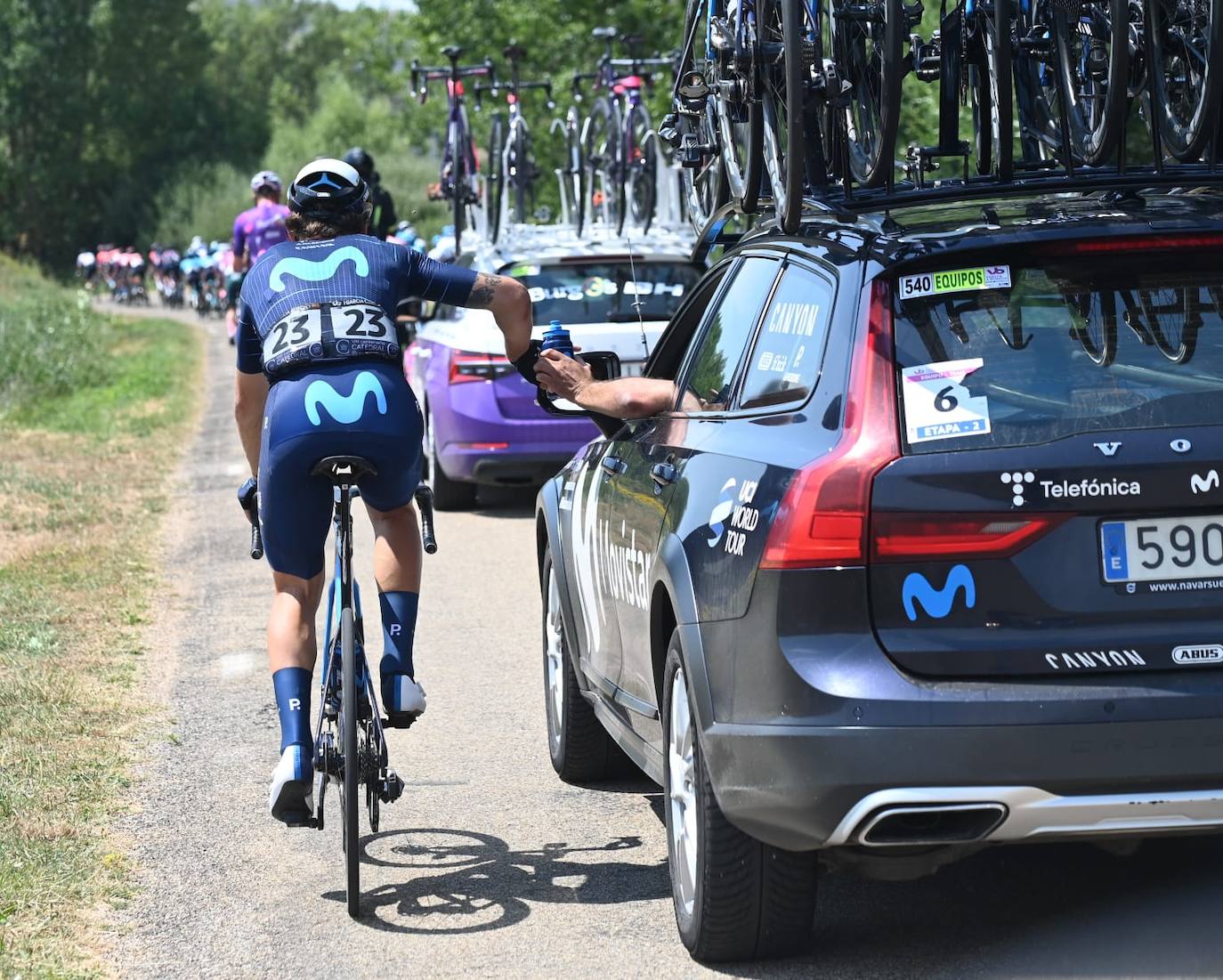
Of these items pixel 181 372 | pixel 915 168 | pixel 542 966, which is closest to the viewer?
pixel 542 966

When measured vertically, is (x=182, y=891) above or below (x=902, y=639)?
below

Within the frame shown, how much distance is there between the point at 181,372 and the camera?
31344 mm

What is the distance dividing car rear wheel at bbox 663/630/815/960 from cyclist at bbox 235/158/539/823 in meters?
1.08

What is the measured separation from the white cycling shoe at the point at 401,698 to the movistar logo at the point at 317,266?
3.60ft

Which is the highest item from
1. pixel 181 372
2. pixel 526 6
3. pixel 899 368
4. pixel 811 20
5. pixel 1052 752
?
pixel 526 6

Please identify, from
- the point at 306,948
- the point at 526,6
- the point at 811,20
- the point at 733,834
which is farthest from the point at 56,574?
the point at 526,6

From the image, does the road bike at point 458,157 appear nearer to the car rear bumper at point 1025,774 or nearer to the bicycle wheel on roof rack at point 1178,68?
the bicycle wheel on roof rack at point 1178,68

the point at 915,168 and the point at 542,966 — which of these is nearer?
the point at 542,966

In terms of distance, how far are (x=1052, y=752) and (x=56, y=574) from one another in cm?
795

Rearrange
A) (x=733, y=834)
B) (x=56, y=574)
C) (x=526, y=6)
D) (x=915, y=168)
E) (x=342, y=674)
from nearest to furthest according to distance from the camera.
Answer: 1. (x=733, y=834)
2. (x=342, y=674)
3. (x=915, y=168)
4. (x=56, y=574)
5. (x=526, y=6)

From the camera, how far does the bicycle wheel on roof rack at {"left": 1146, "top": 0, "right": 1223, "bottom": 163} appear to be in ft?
20.9

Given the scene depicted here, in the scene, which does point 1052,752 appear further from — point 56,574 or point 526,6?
point 526,6

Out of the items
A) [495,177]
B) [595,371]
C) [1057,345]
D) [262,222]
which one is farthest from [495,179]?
[1057,345]

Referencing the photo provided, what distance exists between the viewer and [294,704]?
536 centimetres
